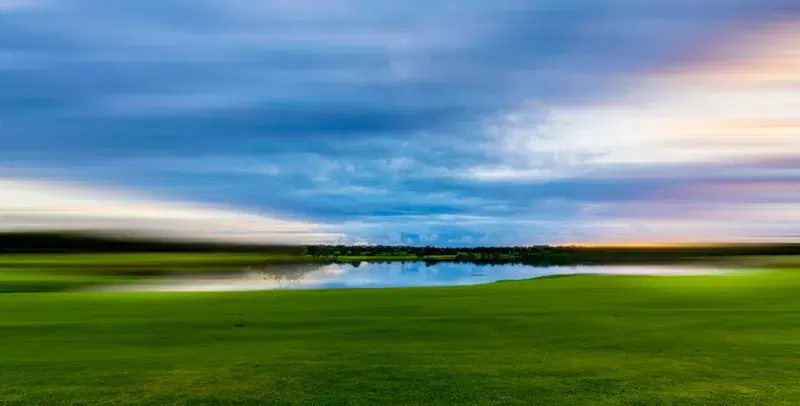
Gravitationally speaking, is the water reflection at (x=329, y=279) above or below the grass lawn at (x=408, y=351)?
below

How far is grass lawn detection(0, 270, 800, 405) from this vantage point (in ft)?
34.5

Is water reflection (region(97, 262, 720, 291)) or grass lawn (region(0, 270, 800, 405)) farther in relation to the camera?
water reflection (region(97, 262, 720, 291))

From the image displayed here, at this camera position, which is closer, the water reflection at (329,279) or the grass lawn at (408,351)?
the grass lawn at (408,351)

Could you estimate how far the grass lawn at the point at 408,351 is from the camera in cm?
1052

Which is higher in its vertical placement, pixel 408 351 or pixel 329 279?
pixel 408 351

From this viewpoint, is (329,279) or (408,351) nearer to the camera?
(408,351)

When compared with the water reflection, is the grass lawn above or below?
above

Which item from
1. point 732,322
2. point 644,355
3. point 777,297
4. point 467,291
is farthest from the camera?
point 467,291

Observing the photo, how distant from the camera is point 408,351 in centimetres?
1382

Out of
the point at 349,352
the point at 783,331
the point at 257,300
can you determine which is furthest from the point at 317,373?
the point at 257,300

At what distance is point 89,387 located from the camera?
10938 millimetres

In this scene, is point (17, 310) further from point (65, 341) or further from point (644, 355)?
point (644, 355)

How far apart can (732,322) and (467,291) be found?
14.0 meters

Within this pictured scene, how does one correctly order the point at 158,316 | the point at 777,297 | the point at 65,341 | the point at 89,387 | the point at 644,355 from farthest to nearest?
1. the point at 777,297
2. the point at 158,316
3. the point at 65,341
4. the point at 644,355
5. the point at 89,387
